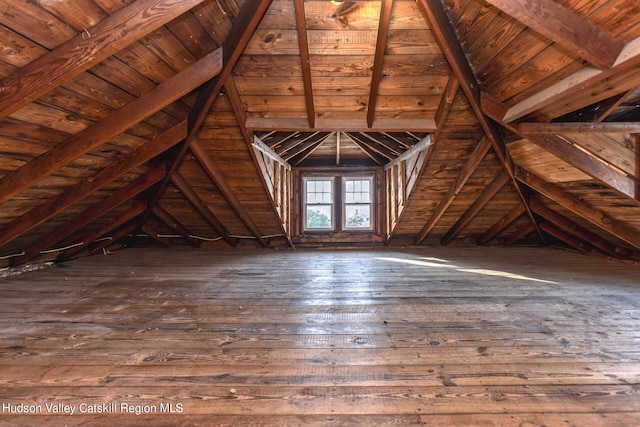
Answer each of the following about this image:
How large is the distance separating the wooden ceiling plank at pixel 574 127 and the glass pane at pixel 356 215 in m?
3.81

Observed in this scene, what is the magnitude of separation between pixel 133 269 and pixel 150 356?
2.75 meters

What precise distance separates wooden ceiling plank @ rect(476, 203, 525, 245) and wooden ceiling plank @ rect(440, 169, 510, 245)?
0.56 m

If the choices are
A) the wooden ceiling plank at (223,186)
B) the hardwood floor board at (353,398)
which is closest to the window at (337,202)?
the wooden ceiling plank at (223,186)

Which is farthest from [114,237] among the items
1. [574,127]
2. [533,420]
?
[574,127]

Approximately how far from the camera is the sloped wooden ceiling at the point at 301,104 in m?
1.60

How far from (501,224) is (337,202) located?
3174 millimetres

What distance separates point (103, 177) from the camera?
3051 millimetres

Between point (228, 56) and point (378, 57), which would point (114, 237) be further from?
point (378, 57)

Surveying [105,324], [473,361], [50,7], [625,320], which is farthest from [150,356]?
[625,320]

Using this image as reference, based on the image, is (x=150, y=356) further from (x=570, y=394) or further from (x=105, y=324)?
(x=570, y=394)

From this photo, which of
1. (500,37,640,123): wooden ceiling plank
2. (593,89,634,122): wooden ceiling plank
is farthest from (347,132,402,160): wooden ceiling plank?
(593,89,634,122): wooden ceiling plank

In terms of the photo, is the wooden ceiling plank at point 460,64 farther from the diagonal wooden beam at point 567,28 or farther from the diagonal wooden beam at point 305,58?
the diagonal wooden beam at point 305,58

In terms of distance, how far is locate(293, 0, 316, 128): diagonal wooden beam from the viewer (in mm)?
2078

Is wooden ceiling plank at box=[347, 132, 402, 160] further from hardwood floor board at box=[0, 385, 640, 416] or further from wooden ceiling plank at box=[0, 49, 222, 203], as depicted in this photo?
hardwood floor board at box=[0, 385, 640, 416]
